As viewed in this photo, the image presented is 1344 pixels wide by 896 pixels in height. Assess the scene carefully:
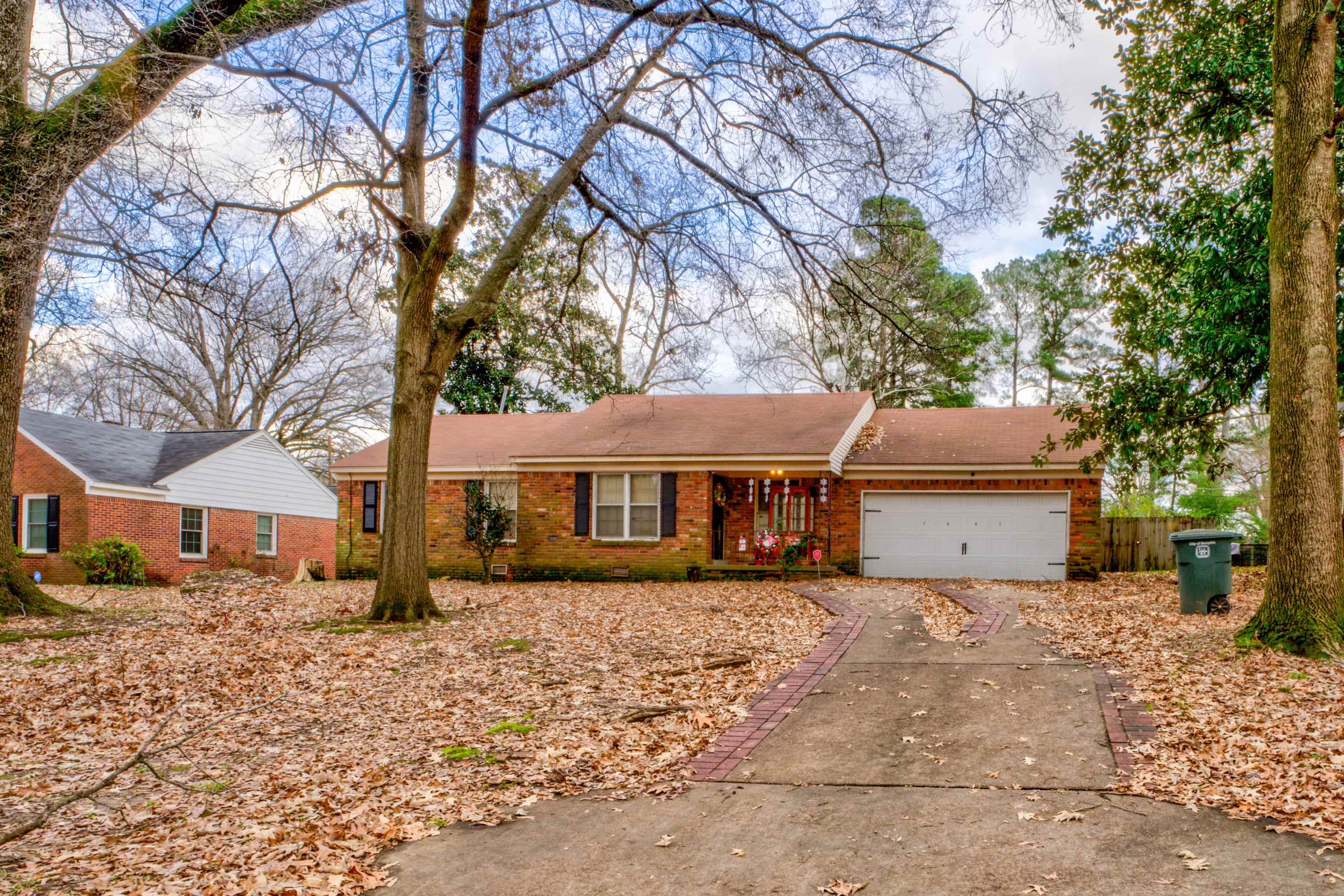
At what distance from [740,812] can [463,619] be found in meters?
7.86

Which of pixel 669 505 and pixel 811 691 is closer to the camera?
pixel 811 691

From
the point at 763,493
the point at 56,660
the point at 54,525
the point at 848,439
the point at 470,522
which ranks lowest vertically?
the point at 56,660

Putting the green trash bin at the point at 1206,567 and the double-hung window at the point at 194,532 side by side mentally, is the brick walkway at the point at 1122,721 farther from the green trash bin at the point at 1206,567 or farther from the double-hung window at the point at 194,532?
the double-hung window at the point at 194,532

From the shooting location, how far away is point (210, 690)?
7777 mm

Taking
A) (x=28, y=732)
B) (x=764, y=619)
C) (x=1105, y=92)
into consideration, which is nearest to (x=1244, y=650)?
(x=764, y=619)

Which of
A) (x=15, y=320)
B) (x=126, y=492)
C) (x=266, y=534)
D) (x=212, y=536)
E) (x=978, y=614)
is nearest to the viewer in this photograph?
(x=15, y=320)

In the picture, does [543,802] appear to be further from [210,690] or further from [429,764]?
[210,690]

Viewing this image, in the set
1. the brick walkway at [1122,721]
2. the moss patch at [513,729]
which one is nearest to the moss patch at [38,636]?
the moss patch at [513,729]

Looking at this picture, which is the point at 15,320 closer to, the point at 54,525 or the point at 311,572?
the point at 54,525

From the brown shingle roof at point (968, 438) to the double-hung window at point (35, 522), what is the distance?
18.9 m

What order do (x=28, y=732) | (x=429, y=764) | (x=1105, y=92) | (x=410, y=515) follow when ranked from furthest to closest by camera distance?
1. (x=1105, y=92)
2. (x=410, y=515)
3. (x=28, y=732)
4. (x=429, y=764)

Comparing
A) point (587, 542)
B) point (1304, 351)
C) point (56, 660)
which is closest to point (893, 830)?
point (1304, 351)

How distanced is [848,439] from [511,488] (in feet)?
25.5

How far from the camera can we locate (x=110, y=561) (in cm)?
2069
